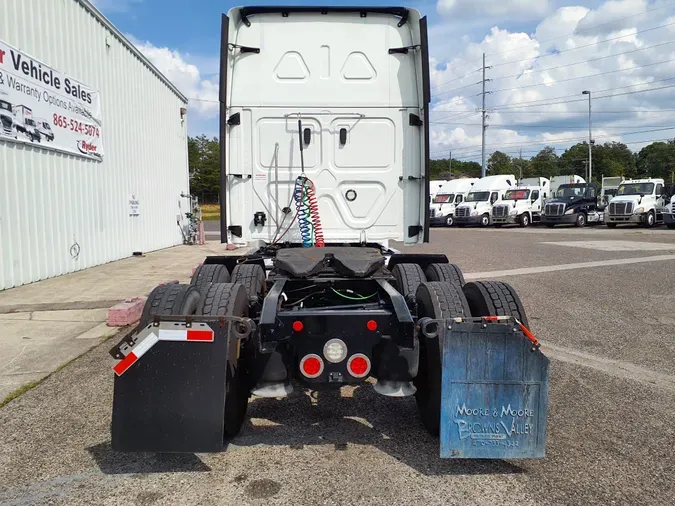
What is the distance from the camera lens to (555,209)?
28750 mm

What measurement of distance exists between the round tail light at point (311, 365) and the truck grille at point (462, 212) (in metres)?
29.6

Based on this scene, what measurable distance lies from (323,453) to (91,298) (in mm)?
6327

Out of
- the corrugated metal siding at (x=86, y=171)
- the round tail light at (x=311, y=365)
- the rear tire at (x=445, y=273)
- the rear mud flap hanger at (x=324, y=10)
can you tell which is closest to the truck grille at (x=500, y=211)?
the corrugated metal siding at (x=86, y=171)

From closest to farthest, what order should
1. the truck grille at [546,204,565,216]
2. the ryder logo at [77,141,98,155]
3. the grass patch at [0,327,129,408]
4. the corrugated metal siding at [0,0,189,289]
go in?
the grass patch at [0,327,129,408] < the corrugated metal siding at [0,0,189,289] < the ryder logo at [77,141,98,155] < the truck grille at [546,204,565,216]

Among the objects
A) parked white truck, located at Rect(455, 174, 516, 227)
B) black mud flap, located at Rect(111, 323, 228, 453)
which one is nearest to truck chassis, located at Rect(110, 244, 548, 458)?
black mud flap, located at Rect(111, 323, 228, 453)

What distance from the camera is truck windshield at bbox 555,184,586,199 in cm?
2989

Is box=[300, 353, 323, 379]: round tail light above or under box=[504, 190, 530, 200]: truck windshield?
under

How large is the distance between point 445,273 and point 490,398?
6.73 ft

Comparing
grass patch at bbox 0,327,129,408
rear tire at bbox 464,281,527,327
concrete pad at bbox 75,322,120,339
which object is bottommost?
grass patch at bbox 0,327,129,408

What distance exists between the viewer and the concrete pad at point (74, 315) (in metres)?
6.94

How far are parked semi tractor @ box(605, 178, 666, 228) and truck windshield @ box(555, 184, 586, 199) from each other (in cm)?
261

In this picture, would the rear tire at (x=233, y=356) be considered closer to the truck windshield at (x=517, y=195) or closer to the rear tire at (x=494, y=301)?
the rear tire at (x=494, y=301)

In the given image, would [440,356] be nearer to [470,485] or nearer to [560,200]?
[470,485]

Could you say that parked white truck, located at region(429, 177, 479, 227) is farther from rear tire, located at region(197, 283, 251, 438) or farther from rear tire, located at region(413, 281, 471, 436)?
rear tire, located at region(197, 283, 251, 438)
